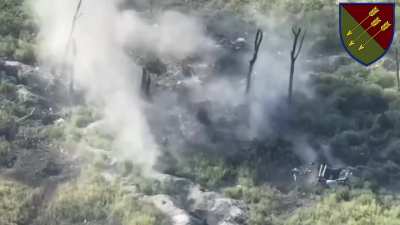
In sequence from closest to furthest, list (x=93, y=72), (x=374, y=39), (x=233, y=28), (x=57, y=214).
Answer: (x=57, y=214), (x=374, y=39), (x=93, y=72), (x=233, y=28)

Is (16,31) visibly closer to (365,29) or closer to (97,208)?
(97,208)

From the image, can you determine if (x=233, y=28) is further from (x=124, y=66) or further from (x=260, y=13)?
(x=124, y=66)

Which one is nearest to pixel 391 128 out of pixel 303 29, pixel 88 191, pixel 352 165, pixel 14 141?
pixel 352 165

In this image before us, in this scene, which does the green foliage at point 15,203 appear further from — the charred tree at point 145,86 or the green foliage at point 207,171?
the charred tree at point 145,86

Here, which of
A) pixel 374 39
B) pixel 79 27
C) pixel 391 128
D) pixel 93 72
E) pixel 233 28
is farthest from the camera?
pixel 233 28

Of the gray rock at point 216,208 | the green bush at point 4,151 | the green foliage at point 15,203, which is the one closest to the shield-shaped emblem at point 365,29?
the gray rock at point 216,208
